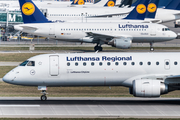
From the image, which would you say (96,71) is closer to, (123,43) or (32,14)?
(123,43)

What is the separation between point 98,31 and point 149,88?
3628 cm

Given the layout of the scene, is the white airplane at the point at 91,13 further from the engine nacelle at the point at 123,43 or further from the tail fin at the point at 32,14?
the engine nacelle at the point at 123,43

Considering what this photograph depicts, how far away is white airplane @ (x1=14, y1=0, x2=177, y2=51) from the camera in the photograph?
59.1 meters

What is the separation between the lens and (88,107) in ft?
83.7

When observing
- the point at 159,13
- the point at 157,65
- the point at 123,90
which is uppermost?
the point at 159,13

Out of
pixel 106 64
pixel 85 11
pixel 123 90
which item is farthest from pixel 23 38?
pixel 106 64

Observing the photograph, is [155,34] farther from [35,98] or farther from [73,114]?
[73,114]

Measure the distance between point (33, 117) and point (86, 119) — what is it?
11.1 ft

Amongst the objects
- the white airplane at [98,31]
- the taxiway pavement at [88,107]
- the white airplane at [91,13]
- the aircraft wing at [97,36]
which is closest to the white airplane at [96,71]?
the taxiway pavement at [88,107]

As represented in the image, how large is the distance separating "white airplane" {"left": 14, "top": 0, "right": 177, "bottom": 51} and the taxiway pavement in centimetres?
2993

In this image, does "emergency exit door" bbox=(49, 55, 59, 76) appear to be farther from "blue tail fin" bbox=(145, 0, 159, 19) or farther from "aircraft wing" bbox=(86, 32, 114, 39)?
"blue tail fin" bbox=(145, 0, 159, 19)

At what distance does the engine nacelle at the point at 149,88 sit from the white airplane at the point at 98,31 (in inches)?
1267

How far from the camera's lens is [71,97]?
30.1 m

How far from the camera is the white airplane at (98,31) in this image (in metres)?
59.1
